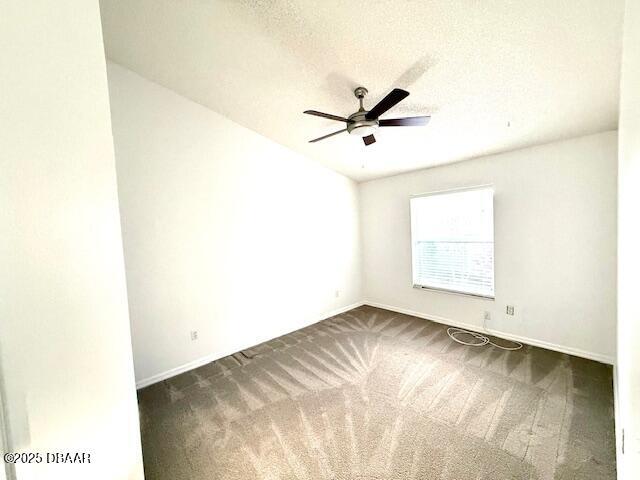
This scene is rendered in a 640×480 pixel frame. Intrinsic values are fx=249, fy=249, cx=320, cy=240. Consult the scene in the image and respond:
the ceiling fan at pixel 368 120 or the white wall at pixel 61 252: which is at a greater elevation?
the ceiling fan at pixel 368 120

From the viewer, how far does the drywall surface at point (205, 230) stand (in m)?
2.52

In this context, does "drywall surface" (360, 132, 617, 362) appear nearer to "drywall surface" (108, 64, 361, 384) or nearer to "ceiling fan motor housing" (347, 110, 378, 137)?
"ceiling fan motor housing" (347, 110, 378, 137)

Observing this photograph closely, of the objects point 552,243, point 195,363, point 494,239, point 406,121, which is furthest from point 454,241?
point 195,363

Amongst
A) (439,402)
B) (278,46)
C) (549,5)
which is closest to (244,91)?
(278,46)

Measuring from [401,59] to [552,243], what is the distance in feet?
8.59

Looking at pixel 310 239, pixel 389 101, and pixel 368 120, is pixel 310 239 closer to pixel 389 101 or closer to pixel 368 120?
pixel 368 120

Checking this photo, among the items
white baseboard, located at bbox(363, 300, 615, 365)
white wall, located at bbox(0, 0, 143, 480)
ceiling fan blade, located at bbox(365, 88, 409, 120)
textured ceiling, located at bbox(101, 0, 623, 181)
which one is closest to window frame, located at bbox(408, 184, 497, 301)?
white baseboard, located at bbox(363, 300, 615, 365)

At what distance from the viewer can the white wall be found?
0.79 meters

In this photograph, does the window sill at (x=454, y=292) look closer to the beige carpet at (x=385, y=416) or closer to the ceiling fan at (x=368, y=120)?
the beige carpet at (x=385, y=416)

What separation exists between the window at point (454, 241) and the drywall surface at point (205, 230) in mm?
1638

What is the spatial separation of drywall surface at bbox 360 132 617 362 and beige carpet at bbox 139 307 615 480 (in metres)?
0.34

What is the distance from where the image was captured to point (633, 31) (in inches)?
38.6

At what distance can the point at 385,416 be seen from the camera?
1.96m

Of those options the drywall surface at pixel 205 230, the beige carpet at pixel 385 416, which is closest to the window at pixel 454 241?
the beige carpet at pixel 385 416
